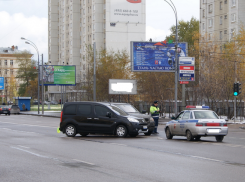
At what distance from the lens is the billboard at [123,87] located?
50.1 m

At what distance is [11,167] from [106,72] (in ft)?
151

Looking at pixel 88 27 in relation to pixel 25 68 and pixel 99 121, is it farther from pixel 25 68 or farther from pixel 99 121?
pixel 99 121

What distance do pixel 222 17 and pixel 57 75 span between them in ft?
108

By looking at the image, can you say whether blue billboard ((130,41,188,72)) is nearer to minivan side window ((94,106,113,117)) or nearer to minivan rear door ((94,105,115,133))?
minivan side window ((94,106,113,117))

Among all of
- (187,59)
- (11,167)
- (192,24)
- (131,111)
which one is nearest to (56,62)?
(192,24)

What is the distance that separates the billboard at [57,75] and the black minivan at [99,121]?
43.4 meters

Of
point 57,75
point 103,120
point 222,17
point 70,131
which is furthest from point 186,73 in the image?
point 222,17

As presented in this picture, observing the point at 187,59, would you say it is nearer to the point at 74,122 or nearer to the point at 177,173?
the point at 74,122

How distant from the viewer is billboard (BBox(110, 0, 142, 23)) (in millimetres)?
92688

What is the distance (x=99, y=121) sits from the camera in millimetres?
20828

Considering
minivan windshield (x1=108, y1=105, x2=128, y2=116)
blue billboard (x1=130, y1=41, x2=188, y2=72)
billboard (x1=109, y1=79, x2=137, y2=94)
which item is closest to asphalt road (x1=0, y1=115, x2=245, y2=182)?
minivan windshield (x1=108, y1=105, x2=128, y2=116)

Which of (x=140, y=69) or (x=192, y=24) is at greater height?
(x=192, y=24)

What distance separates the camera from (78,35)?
114125 mm

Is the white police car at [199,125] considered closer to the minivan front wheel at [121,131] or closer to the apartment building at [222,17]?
the minivan front wheel at [121,131]
